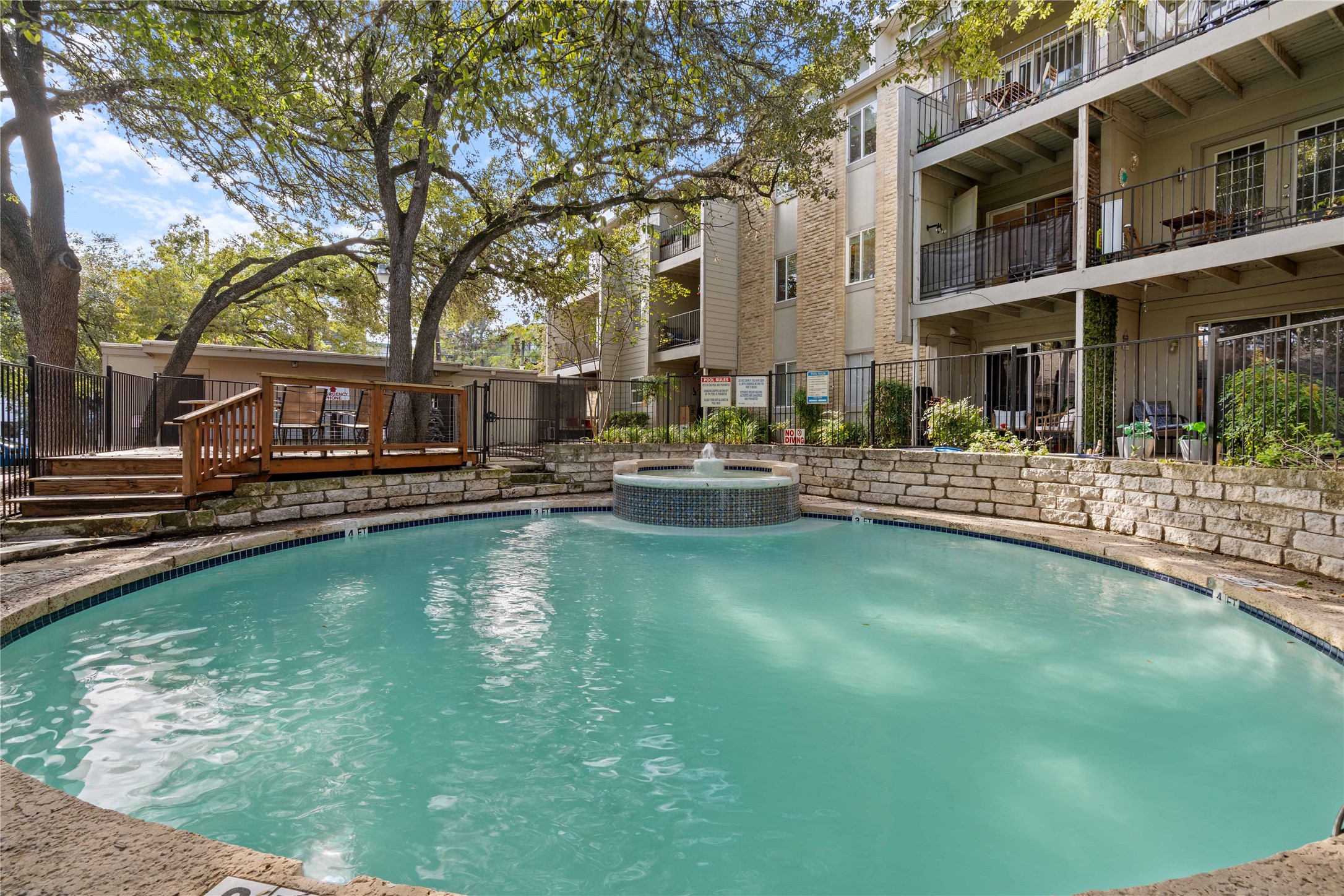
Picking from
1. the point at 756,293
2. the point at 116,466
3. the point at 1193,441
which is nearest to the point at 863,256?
the point at 756,293

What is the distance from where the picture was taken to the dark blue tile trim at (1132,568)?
3797 mm

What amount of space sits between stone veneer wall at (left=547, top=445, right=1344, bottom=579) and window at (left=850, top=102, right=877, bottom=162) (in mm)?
7893

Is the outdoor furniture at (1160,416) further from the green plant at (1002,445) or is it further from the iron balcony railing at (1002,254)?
the iron balcony railing at (1002,254)

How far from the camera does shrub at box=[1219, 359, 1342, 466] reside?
567 cm

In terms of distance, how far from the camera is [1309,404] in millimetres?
5738

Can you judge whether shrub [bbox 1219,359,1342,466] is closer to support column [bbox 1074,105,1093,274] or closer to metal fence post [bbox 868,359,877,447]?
support column [bbox 1074,105,1093,274]

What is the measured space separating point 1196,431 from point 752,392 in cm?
673

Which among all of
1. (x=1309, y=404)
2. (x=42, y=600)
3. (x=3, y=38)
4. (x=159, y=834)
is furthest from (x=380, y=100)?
(x=1309, y=404)

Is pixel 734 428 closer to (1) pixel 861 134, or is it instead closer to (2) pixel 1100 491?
(2) pixel 1100 491

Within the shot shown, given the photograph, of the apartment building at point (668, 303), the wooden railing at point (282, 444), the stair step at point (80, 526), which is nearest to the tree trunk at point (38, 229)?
the wooden railing at point (282, 444)

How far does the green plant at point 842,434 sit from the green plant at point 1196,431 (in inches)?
178

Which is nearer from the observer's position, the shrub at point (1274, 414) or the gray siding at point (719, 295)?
the shrub at point (1274, 414)

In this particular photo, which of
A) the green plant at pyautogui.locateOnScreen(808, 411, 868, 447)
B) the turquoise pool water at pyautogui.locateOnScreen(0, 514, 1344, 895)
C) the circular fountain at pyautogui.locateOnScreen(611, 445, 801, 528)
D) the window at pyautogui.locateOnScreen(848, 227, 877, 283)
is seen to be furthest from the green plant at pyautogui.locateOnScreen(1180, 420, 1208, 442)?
the window at pyautogui.locateOnScreen(848, 227, 877, 283)

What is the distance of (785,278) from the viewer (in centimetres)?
1625
